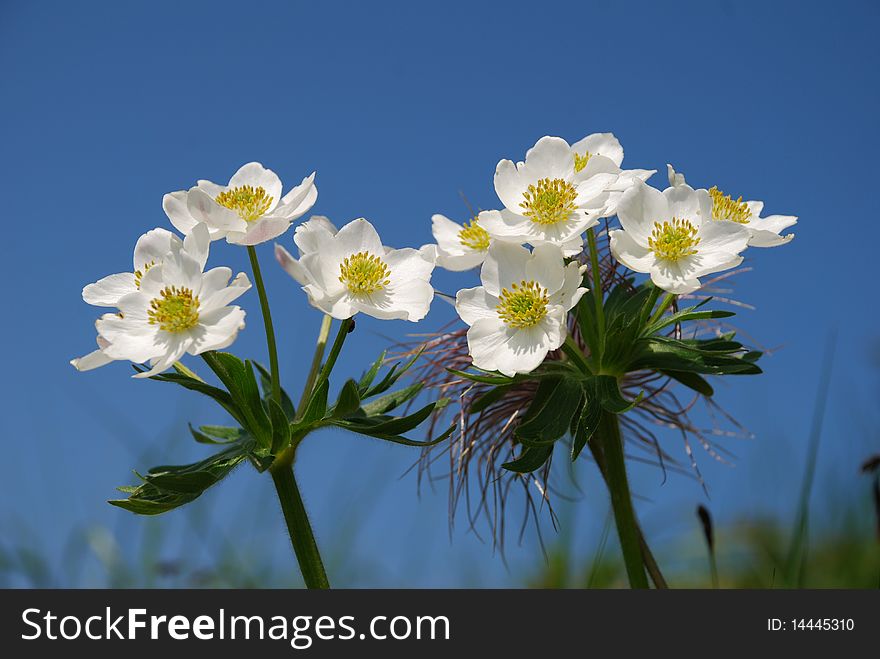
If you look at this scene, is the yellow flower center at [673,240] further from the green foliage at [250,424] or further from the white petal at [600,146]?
the green foliage at [250,424]

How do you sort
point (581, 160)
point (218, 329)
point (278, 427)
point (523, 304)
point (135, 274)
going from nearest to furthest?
point (218, 329) → point (278, 427) → point (523, 304) → point (135, 274) → point (581, 160)

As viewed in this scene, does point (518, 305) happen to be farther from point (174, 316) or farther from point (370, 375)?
point (174, 316)

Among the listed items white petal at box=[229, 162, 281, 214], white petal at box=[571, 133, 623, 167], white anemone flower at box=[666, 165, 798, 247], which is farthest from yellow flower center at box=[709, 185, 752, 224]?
white petal at box=[229, 162, 281, 214]

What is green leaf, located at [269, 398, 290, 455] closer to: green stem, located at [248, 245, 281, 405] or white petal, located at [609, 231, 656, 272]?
green stem, located at [248, 245, 281, 405]

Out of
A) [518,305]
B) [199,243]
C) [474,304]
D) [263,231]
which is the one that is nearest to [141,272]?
[199,243]

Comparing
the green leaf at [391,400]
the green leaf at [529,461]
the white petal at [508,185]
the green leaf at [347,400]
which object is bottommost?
the green leaf at [529,461]

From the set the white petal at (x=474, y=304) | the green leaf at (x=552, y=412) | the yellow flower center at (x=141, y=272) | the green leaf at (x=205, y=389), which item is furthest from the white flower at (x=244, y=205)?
the green leaf at (x=552, y=412)
